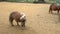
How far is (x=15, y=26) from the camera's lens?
7559 millimetres

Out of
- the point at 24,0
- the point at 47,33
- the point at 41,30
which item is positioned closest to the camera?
the point at 47,33

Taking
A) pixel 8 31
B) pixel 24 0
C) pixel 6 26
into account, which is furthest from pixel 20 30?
pixel 24 0

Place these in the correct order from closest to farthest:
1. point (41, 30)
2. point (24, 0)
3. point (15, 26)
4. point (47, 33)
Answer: point (47, 33)
point (41, 30)
point (15, 26)
point (24, 0)

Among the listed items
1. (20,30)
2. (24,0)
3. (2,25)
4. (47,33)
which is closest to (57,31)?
(47,33)

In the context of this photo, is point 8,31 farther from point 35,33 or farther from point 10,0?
point 10,0

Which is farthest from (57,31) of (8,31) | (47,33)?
(8,31)

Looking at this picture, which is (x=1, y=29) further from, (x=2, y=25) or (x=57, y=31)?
(x=57, y=31)

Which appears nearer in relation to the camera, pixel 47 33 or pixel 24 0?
pixel 47 33

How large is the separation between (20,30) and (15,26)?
2.21 ft

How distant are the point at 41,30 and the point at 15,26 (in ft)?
3.78

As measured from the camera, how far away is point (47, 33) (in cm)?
659

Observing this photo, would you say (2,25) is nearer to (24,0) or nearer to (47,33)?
(47,33)

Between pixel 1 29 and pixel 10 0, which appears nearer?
pixel 1 29

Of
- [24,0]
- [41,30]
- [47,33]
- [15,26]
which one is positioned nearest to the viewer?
[47,33]
